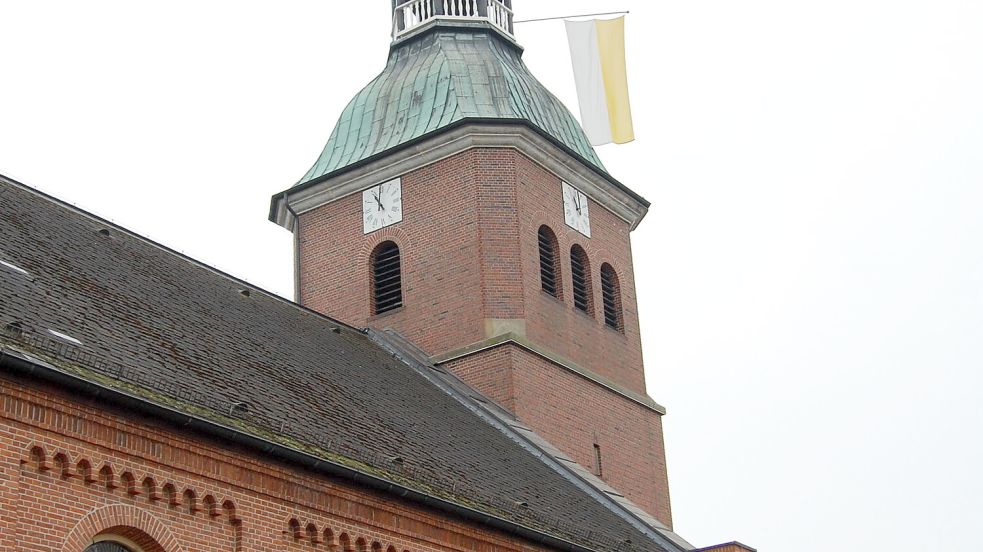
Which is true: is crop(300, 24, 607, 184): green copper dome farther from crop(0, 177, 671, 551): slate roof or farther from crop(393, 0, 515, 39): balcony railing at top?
crop(0, 177, 671, 551): slate roof

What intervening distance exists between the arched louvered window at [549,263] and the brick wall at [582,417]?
1.95 metres

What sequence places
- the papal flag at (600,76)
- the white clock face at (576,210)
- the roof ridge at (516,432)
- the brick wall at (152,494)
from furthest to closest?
the papal flag at (600,76), the white clock face at (576,210), the roof ridge at (516,432), the brick wall at (152,494)

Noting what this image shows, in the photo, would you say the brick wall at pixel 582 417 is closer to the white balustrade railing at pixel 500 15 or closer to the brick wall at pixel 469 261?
the brick wall at pixel 469 261

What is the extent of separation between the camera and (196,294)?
2430 centimetres

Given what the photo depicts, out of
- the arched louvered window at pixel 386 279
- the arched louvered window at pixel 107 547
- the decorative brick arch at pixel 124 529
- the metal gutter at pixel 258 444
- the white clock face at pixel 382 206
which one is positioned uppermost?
the white clock face at pixel 382 206

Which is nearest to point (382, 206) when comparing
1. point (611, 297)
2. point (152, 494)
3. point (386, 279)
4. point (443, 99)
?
point (386, 279)

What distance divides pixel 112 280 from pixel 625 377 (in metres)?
14.5

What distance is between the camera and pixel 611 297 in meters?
34.4

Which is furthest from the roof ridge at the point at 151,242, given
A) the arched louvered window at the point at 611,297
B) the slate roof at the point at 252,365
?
the arched louvered window at the point at 611,297

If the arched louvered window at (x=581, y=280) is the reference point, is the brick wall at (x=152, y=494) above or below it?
below

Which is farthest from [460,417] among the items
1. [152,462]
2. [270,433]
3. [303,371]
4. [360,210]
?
[152,462]

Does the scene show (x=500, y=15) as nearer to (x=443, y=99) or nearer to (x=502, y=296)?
(x=443, y=99)

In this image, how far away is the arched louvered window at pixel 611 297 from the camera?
34.1 meters

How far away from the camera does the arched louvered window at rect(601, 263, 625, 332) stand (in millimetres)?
34062
